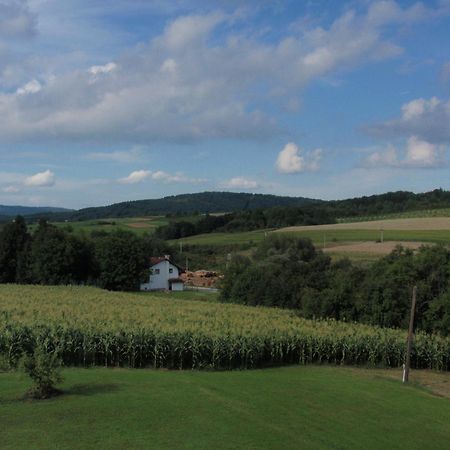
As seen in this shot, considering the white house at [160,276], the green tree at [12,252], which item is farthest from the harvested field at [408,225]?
the green tree at [12,252]

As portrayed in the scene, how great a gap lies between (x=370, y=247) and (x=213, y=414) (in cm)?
6184

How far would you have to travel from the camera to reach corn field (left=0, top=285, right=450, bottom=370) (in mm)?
25094

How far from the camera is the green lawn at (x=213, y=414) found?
1355cm

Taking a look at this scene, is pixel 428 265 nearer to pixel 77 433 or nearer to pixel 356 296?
pixel 356 296

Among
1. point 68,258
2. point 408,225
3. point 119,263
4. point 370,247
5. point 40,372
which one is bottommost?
point 119,263

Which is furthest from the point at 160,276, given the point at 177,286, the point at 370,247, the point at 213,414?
the point at 213,414

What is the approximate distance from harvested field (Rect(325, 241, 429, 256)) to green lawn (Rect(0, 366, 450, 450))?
48.6 meters

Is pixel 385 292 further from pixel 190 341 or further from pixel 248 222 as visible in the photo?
pixel 248 222

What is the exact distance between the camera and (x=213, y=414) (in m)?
16.1

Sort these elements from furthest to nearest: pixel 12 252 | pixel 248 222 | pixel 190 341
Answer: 1. pixel 248 222
2. pixel 12 252
3. pixel 190 341

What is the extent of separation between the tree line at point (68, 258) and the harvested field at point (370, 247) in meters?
26.6

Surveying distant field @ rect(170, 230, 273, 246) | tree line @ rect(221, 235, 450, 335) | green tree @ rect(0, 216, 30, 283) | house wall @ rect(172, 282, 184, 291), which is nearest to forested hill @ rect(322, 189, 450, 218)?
distant field @ rect(170, 230, 273, 246)

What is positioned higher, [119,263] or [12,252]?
[12,252]

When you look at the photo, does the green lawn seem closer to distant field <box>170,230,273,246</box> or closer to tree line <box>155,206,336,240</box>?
distant field <box>170,230,273,246</box>
